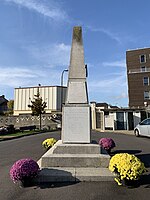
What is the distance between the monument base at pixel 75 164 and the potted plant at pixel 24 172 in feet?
1.12

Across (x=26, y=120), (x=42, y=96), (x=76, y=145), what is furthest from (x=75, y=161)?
(x=42, y=96)

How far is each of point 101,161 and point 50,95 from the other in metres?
42.1

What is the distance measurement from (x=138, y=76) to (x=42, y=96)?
2398 cm

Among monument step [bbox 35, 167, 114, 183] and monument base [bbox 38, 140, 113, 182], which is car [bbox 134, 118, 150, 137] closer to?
monument base [bbox 38, 140, 113, 182]

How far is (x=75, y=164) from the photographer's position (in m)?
5.38

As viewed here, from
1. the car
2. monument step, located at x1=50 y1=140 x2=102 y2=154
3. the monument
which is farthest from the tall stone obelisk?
the car

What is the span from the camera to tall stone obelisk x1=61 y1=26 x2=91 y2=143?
6.34 meters

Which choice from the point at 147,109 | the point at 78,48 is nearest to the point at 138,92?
the point at 147,109

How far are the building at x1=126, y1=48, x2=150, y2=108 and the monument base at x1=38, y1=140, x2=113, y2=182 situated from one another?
129 feet

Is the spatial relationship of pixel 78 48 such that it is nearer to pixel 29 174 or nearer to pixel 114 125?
pixel 29 174

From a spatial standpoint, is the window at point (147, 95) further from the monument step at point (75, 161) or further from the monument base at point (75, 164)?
the monument step at point (75, 161)

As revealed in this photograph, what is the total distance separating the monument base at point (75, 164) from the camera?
Answer: 466cm

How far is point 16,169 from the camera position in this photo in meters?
4.25

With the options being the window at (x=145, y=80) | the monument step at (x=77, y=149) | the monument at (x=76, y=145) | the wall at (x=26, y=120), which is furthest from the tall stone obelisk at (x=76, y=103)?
the window at (x=145, y=80)
